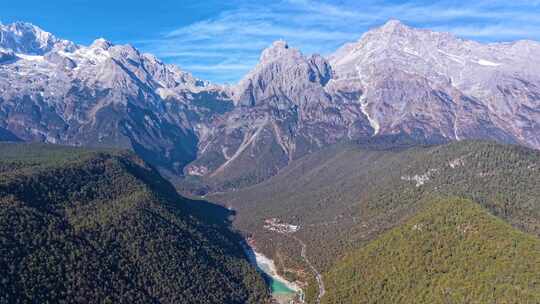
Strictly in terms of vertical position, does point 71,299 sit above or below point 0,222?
below

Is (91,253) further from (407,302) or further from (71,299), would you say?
(407,302)

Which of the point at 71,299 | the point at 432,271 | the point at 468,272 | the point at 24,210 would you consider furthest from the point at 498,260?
the point at 24,210

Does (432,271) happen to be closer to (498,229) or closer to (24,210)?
(498,229)

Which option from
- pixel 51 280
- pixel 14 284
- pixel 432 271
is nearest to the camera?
pixel 14 284

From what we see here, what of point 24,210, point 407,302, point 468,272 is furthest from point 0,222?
point 468,272

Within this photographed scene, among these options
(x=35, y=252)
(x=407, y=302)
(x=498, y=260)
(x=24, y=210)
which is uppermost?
(x=24, y=210)

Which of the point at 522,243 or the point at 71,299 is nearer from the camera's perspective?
the point at 71,299

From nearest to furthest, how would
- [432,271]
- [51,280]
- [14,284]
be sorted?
[14,284]
[51,280]
[432,271]

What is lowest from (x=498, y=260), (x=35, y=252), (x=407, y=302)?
(x=407, y=302)

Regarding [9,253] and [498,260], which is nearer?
[9,253]
